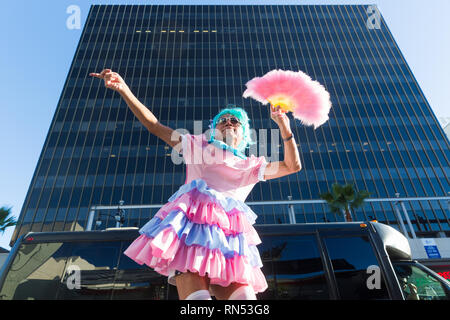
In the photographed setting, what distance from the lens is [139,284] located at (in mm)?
3855

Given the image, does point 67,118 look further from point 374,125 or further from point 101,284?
point 374,125

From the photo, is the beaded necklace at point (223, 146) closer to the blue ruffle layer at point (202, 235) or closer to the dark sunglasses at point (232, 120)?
the dark sunglasses at point (232, 120)

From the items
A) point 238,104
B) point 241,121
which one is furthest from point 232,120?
point 238,104

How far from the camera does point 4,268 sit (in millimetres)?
4105

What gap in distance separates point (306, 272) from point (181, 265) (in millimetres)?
3359

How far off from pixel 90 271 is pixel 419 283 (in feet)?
19.4

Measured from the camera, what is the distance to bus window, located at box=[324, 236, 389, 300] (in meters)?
3.81

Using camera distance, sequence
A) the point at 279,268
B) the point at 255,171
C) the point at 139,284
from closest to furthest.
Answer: the point at 255,171
the point at 139,284
the point at 279,268

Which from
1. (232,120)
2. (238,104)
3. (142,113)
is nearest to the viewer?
(142,113)

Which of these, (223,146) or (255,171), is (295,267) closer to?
(255,171)

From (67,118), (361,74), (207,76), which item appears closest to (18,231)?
(67,118)

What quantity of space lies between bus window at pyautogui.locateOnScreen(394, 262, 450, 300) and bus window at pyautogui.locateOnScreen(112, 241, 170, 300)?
404 cm

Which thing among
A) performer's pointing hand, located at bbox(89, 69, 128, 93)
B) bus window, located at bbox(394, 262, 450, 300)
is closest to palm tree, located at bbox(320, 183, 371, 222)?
bus window, located at bbox(394, 262, 450, 300)

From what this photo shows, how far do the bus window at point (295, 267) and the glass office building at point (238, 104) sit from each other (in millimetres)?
20364
